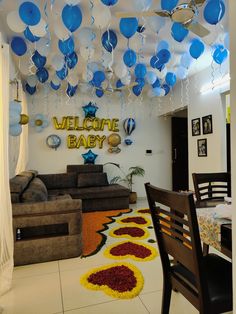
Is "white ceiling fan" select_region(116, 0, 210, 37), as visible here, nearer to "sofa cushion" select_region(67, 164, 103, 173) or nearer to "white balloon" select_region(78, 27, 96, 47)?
"white balloon" select_region(78, 27, 96, 47)

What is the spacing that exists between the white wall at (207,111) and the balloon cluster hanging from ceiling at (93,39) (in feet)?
1.96

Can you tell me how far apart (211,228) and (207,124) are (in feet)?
10.4

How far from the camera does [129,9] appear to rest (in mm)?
2523

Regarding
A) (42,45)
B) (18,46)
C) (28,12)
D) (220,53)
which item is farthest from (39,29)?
(220,53)

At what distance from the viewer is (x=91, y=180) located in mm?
4844

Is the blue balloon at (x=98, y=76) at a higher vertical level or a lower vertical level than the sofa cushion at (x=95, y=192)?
higher

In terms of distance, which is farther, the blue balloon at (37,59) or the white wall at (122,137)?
the white wall at (122,137)

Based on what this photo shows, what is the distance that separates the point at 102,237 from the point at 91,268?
795 millimetres

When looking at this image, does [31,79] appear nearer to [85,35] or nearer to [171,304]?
[85,35]

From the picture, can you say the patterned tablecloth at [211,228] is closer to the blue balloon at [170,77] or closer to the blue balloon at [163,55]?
the blue balloon at [163,55]

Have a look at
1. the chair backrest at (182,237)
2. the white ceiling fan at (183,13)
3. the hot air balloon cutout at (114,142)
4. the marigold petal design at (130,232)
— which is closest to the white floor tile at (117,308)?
the chair backrest at (182,237)

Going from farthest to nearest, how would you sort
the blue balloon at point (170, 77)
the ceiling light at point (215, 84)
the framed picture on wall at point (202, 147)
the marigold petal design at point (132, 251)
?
the framed picture on wall at point (202, 147), the blue balloon at point (170, 77), the ceiling light at point (215, 84), the marigold petal design at point (132, 251)

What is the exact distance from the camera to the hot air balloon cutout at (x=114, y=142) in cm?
538

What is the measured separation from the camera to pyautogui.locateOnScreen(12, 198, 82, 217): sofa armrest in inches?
88.2
